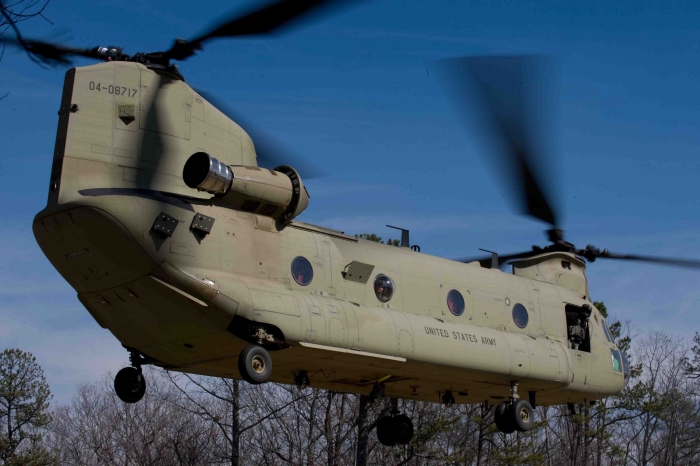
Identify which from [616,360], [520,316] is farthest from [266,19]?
[616,360]

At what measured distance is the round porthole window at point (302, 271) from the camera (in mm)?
16969

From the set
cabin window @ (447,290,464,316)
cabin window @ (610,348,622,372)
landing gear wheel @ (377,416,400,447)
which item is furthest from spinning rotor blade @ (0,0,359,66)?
cabin window @ (610,348,622,372)

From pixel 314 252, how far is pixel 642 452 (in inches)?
1469

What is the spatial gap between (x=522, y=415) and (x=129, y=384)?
337 inches

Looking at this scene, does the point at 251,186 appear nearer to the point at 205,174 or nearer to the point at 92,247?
the point at 205,174

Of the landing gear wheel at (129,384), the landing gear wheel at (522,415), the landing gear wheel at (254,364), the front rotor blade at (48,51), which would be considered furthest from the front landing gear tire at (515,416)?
the front rotor blade at (48,51)

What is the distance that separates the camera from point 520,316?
21016 mm

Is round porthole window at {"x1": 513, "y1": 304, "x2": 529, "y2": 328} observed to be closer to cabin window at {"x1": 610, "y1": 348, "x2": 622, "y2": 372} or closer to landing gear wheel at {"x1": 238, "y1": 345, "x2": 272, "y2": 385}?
cabin window at {"x1": 610, "y1": 348, "x2": 622, "y2": 372}

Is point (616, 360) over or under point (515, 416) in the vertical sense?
over

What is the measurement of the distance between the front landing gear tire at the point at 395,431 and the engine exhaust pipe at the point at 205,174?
8.42m

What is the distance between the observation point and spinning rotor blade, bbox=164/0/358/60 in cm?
1126

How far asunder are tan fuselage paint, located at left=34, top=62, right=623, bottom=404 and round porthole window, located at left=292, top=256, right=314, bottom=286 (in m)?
0.15

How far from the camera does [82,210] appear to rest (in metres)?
14.8

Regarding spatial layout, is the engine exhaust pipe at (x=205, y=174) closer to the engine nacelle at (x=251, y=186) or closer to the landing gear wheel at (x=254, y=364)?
the engine nacelle at (x=251, y=186)
